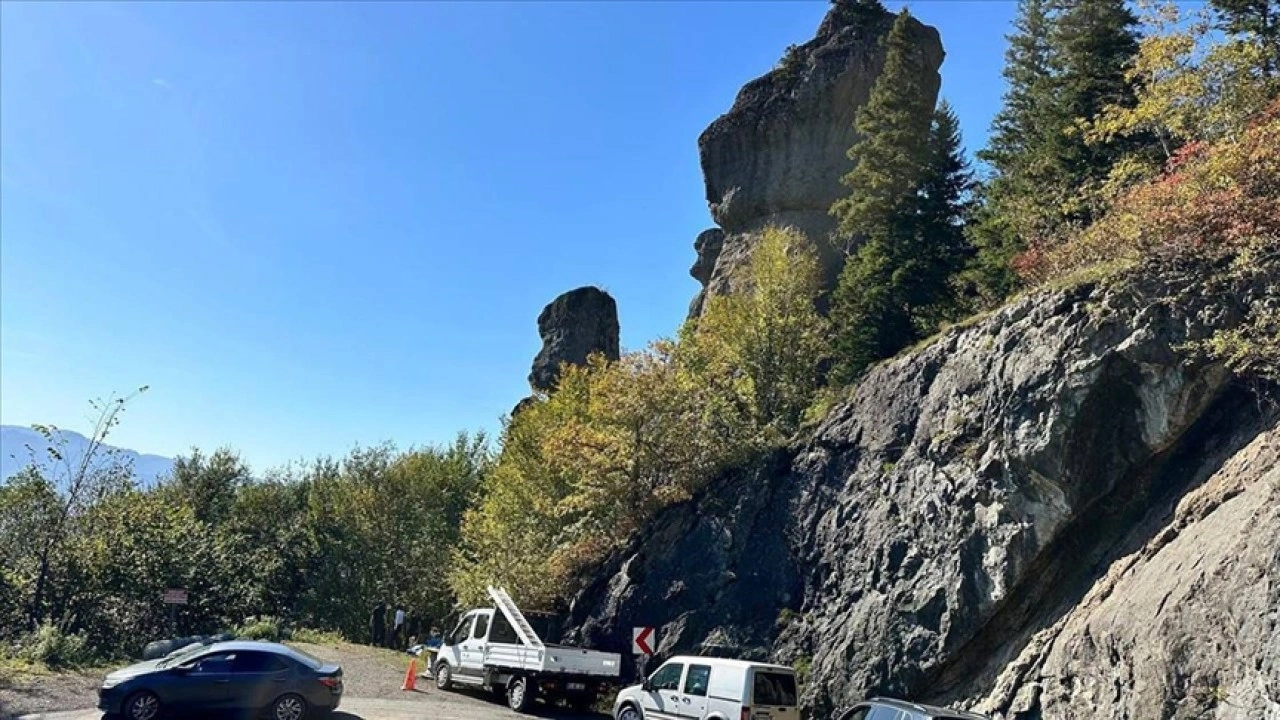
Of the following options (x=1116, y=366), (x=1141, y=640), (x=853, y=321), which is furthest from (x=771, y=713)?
(x=853, y=321)

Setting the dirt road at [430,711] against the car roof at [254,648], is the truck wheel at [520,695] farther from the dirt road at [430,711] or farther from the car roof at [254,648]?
the car roof at [254,648]

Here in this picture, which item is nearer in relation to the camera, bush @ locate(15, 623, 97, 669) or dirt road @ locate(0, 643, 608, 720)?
dirt road @ locate(0, 643, 608, 720)

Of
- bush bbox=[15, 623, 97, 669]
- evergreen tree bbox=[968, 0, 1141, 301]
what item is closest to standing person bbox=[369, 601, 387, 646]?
bush bbox=[15, 623, 97, 669]

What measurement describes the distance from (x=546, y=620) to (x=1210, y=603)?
60.6ft

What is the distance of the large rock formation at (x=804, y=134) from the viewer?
42.0 meters

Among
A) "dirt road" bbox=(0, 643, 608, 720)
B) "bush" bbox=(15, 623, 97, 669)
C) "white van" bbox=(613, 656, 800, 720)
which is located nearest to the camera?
"white van" bbox=(613, 656, 800, 720)

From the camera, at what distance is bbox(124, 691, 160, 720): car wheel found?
45.8ft

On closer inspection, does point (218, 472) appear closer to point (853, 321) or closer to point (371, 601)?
point (371, 601)

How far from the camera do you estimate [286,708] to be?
1466 centimetres

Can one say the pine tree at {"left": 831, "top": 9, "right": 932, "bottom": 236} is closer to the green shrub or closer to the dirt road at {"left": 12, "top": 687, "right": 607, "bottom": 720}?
the dirt road at {"left": 12, "top": 687, "right": 607, "bottom": 720}

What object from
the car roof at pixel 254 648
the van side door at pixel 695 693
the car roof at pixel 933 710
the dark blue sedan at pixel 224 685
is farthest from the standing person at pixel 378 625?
the car roof at pixel 933 710

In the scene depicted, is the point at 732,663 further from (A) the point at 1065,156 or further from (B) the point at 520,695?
(A) the point at 1065,156

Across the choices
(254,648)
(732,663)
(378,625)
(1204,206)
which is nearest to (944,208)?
(1204,206)

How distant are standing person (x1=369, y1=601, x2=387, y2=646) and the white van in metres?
29.9
